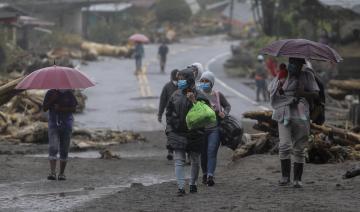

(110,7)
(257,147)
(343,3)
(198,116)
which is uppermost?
(343,3)

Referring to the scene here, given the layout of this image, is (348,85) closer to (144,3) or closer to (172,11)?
(172,11)

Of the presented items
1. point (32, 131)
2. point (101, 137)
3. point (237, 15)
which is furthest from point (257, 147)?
point (237, 15)

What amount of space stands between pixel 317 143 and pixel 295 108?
343 centimetres

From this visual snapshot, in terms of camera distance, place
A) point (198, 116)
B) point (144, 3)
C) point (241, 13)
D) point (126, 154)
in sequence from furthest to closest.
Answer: point (241, 13) → point (144, 3) → point (126, 154) → point (198, 116)

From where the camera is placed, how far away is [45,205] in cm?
1081

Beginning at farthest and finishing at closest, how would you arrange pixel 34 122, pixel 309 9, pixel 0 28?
pixel 0 28 → pixel 309 9 → pixel 34 122

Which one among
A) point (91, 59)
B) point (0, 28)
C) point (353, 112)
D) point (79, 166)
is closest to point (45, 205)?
point (79, 166)

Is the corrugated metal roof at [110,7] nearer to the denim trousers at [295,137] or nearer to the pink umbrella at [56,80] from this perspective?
the pink umbrella at [56,80]

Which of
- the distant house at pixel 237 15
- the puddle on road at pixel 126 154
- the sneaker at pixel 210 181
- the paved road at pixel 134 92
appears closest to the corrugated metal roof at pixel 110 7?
the distant house at pixel 237 15

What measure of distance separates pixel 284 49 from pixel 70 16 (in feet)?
225

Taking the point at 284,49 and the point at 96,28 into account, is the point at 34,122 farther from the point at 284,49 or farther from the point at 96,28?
the point at 96,28

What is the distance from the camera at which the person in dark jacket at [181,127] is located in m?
11.0

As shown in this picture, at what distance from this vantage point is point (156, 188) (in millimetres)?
12125

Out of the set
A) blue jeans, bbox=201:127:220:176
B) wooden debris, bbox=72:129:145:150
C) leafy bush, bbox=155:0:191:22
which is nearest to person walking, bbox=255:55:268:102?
wooden debris, bbox=72:129:145:150
